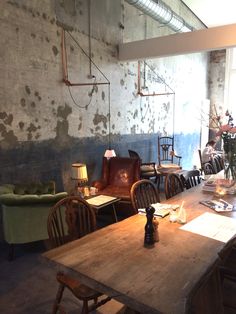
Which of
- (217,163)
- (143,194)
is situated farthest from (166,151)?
(143,194)

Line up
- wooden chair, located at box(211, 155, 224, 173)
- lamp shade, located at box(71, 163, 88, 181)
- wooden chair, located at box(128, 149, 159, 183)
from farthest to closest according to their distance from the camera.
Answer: wooden chair, located at box(128, 149, 159, 183)
wooden chair, located at box(211, 155, 224, 173)
lamp shade, located at box(71, 163, 88, 181)

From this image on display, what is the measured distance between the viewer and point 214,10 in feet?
24.1

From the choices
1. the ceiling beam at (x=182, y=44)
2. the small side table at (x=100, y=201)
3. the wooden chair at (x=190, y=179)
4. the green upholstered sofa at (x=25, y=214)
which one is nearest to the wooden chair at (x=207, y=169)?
the wooden chair at (x=190, y=179)

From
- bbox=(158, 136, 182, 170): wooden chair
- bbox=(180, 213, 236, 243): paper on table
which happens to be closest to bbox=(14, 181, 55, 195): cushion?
bbox=(180, 213, 236, 243): paper on table

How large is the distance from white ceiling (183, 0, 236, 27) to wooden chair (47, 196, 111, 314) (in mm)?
6594

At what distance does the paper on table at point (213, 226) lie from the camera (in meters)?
1.77

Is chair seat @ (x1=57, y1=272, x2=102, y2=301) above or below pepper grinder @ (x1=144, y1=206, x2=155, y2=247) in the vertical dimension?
below

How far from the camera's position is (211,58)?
30.6 feet

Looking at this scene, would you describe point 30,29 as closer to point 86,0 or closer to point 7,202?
point 86,0

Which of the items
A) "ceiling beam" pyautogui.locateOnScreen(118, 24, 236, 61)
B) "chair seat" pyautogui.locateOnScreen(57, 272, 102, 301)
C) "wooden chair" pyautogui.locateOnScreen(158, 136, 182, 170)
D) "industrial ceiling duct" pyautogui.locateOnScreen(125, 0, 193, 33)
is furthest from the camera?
"wooden chair" pyautogui.locateOnScreen(158, 136, 182, 170)

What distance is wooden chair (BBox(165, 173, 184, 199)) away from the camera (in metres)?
2.89

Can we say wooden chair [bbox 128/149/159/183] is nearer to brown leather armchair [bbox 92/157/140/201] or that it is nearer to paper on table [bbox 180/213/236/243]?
brown leather armchair [bbox 92/157/140/201]

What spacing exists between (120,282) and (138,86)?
5021 millimetres

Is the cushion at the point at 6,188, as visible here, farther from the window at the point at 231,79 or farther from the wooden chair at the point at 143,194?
the window at the point at 231,79
